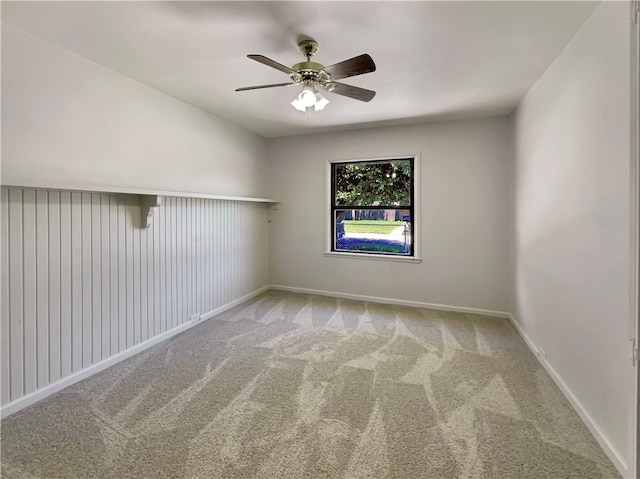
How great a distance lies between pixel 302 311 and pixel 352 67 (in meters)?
2.82

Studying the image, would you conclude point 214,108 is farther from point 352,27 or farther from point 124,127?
point 352,27

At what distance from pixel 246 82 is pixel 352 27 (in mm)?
1149

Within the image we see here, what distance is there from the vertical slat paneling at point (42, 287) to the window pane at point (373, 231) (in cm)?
329

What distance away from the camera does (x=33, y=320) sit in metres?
2.01

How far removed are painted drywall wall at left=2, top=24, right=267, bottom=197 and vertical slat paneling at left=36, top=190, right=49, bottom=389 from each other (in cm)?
18

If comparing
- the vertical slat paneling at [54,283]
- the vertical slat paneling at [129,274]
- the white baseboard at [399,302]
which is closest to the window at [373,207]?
the white baseboard at [399,302]

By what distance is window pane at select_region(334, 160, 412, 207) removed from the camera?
4156 mm

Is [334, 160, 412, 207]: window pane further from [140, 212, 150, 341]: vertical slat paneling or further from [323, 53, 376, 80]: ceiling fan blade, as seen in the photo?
[140, 212, 150, 341]: vertical slat paneling

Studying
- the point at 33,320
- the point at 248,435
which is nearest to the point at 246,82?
the point at 33,320

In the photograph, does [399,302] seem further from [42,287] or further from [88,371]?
[42,287]

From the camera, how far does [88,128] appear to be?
232 cm

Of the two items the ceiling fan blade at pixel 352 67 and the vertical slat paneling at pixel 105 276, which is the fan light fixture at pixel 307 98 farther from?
the vertical slat paneling at pixel 105 276

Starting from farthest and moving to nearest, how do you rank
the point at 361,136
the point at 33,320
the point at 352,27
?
1. the point at 361,136
2. the point at 33,320
3. the point at 352,27

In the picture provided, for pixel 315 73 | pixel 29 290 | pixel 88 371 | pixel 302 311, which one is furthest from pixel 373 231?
pixel 29 290
